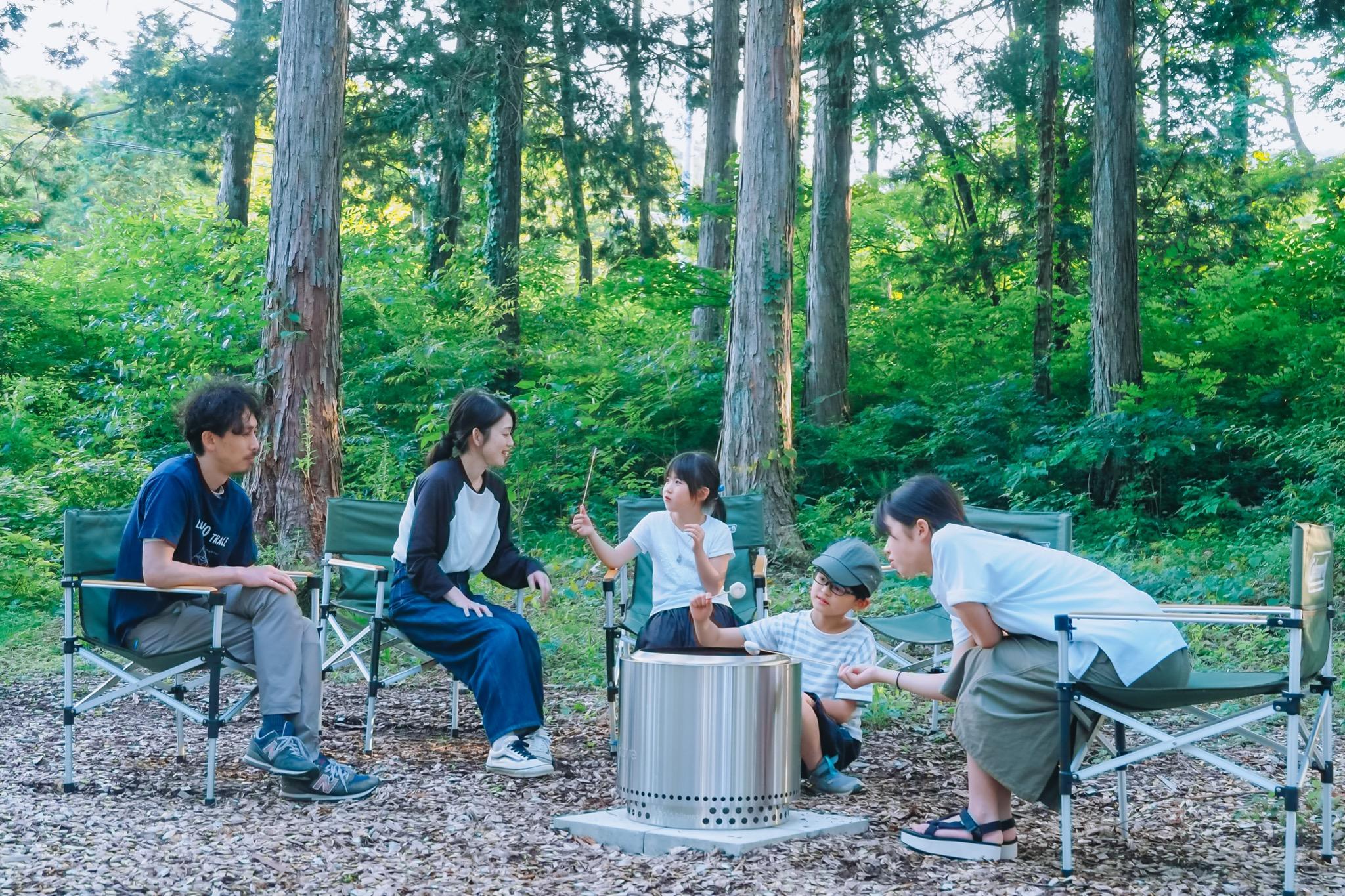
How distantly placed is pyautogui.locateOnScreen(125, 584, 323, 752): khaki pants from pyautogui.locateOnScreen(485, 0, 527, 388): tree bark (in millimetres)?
7465

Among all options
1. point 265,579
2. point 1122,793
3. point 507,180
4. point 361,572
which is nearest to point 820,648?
point 1122,793

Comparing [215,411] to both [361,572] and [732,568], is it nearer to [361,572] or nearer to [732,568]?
[361,572]

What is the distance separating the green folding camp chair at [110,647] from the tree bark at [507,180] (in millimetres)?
7244

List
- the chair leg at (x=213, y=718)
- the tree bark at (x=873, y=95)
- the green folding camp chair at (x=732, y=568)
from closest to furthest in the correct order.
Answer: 1. the chair leg at (x=213, y=718)
2. the green folding camp chair at (x=732, y=568)
3. the tree bark at (x=873, y=95)

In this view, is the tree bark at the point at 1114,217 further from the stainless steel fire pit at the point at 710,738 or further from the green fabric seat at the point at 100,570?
the green fabric seat at the point at 100,570

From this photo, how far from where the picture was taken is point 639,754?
9.20 ft

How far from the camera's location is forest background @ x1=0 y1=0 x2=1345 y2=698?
296 inches

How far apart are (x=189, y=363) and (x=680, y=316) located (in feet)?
15.8

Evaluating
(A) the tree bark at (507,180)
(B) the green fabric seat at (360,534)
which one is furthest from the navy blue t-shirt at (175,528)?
(A) the tree bark at (507,180)

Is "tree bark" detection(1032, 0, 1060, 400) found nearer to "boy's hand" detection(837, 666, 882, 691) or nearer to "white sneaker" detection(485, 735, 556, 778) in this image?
"white sneaker" detection(485, 735, 556, 778)

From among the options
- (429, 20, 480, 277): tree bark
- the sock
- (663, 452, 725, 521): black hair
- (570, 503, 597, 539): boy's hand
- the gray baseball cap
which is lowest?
the sock

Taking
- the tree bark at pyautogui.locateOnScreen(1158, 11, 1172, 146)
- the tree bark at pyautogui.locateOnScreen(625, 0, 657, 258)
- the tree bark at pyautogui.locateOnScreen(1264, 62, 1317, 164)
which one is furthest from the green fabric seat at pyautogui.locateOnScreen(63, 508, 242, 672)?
the tree bark at pyautogui.locateOnScreen(1264, 62, 1317, 164)

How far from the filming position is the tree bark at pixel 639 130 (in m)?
12.4

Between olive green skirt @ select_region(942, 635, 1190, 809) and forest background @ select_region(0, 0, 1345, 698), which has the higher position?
forest background @ select_region(0, 0, 1345, 698)
